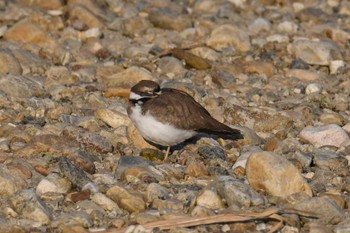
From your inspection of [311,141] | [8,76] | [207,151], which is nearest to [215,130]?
[207,151]

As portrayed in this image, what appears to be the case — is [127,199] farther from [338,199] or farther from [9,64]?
[9,64]

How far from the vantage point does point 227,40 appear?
633 inches

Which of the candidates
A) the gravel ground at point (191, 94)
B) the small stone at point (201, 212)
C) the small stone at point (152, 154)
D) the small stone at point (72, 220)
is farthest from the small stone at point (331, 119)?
the small stone at point (72, 220)

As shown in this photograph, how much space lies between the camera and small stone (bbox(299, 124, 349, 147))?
11.9 meters

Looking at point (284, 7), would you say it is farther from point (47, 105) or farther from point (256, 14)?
point (47, 105)

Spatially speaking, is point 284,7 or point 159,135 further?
point 284,7

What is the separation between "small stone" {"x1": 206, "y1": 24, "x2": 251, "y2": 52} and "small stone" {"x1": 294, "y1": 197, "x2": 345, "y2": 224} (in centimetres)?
709

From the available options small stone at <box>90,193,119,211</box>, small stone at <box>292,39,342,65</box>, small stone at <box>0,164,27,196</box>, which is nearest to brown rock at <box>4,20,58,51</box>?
small stone at <box>292,39,342,65</box>

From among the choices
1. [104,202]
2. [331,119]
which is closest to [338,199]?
[104,202]

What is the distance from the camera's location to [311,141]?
11.9 m

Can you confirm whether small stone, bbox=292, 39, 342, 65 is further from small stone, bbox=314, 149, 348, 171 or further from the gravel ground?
small stone, bbox=314, 149, 348, 171

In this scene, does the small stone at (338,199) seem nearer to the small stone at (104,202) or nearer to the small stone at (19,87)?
the small stone at (104,202)

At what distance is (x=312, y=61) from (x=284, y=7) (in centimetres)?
351

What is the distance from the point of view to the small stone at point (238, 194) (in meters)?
9.33
